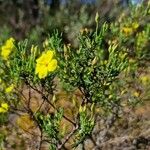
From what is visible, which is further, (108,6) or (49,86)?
(108,6)

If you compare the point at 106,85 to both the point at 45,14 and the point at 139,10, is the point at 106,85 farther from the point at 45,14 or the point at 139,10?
the point at 45,14

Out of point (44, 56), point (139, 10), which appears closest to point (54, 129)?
point (44, 56)

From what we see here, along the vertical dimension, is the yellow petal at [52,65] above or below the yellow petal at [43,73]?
above

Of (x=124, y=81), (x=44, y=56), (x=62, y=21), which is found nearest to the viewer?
(x=44, y=56)

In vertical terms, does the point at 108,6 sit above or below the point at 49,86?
above

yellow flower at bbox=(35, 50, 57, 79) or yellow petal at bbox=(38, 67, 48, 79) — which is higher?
yellow flower at bbox=(35, 50, 57, 79)

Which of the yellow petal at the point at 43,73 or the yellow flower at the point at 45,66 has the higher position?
the yellow flower at the point at 45,66

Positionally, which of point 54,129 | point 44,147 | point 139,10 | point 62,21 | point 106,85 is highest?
point 62,21

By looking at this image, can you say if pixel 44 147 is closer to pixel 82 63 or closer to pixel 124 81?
pixel 124 81

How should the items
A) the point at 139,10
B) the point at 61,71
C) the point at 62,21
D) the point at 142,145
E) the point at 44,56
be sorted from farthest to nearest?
the point at 62,21 → the point at 142,145 → the point at 139,10 → the point at 61,71 → the point at 44,56

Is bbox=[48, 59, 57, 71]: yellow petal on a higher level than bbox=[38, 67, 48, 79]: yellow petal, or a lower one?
higher
